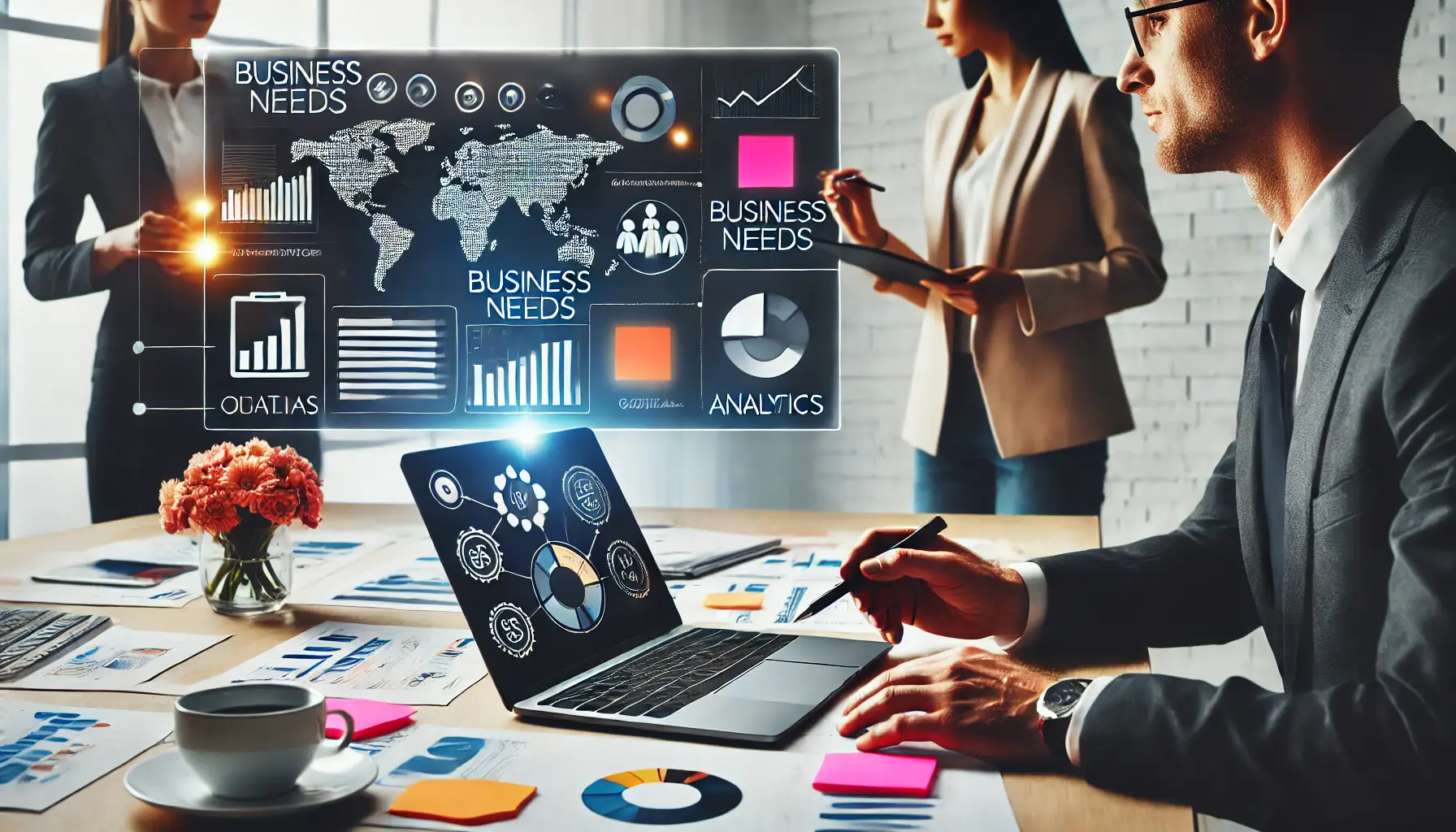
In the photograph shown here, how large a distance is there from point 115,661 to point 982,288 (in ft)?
6.40

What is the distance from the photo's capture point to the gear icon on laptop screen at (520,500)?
3.25 ft

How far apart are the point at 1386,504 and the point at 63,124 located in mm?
2774

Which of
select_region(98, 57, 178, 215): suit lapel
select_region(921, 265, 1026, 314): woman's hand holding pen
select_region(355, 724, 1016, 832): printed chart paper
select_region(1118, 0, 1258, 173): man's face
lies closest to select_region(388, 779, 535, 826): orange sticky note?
select_region(355, 724, 1016, 832): printed chart paper

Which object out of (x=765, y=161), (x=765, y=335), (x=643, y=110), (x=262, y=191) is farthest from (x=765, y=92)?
(x=262, y=191)

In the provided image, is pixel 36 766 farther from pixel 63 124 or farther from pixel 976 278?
pixel 63 124

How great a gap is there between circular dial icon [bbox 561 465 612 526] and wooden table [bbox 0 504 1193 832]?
0.18m

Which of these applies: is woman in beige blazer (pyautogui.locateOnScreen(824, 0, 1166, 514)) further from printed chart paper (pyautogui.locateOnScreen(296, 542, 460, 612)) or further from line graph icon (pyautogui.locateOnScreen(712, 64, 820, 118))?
printed chart paper (pyautogui.locateOnScreen(296, 542, 460, 612))

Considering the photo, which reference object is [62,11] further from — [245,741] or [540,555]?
[245,741]

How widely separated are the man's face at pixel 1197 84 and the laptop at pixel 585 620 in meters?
0.55

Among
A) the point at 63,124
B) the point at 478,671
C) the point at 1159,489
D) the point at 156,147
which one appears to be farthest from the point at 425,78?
the point at 1159,489

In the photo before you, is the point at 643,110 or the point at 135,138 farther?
the point at 135,138

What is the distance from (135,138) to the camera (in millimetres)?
2607

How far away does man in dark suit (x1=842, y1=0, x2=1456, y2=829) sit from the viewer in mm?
715

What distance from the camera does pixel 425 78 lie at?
7.71ft
